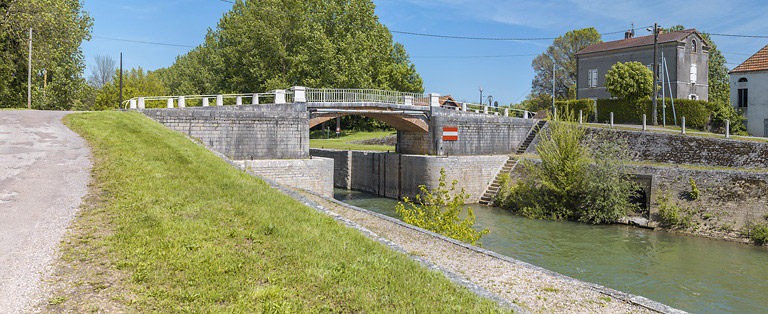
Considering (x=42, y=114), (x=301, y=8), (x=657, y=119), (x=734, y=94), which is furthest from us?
(x=301, y=8)

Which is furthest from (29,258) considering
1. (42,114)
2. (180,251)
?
(42,114)

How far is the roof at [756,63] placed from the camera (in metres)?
33.1

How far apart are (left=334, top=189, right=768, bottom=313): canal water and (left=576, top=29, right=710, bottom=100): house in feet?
87.0

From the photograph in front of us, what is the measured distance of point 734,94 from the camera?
34.7 meters

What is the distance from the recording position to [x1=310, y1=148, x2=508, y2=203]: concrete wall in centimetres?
3061

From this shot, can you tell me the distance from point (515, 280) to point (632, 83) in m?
34.9

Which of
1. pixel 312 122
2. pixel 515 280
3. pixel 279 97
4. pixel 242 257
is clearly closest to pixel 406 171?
pixel 312 122

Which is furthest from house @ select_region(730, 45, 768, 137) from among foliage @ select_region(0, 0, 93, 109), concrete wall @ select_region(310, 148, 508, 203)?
foliage @ select_region(0, 0, 93, 109)

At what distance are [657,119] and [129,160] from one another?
3804cm

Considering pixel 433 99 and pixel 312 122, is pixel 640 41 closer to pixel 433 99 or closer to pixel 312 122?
pixel 433 99

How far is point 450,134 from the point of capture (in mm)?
31859

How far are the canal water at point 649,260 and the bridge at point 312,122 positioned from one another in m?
9.76

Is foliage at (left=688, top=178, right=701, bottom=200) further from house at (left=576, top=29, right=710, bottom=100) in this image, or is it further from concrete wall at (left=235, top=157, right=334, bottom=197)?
house at (left=576, top=29, right=710, bottom=100)

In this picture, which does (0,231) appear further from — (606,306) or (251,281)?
(606,306)
